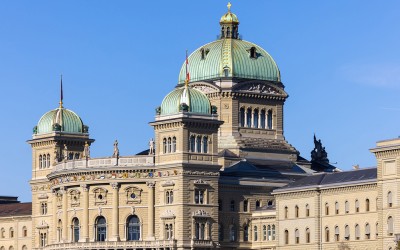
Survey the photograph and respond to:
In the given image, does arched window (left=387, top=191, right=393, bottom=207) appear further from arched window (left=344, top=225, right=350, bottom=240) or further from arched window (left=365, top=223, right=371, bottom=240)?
arched window (left=344, top=225, right=350, bottom=240)

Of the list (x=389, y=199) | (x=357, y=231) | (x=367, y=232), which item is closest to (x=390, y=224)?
(x=389, y=199)

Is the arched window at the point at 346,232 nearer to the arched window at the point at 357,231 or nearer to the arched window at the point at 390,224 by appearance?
the arched window at the point at 357,231

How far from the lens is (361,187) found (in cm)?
19612

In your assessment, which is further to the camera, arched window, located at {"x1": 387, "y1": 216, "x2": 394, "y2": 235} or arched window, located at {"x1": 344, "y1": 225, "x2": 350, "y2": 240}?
arched window, located at {"x1": 344, "y1": 225, "x2": 350, "y2": 240}

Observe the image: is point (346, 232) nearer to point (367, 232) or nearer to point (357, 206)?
point (357, 206)

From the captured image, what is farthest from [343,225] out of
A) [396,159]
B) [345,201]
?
[396,159]

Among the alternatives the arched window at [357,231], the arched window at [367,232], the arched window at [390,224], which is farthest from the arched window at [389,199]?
the arched window at [357,231]

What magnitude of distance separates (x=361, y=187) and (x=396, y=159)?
1102 cm

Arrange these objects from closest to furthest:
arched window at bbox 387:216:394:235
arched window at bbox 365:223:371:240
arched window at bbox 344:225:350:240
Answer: arched window at bbox 387:216:394:235 < arched window at bbox 365:223:371:240 < arched window at bbox 344:225:350:240

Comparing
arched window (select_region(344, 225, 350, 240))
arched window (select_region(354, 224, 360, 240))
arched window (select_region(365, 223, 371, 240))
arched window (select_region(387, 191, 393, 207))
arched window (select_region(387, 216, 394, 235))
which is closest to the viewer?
arched window (select_region(387, 216, 394, 235))

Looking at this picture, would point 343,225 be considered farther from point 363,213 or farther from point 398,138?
point 398,138

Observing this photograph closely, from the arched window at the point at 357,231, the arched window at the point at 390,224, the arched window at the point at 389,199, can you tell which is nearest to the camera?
the arched window at the point at 390,224

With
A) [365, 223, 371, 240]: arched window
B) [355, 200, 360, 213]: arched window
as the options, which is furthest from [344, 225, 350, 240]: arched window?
[365, 223, 371, 240]: arched window

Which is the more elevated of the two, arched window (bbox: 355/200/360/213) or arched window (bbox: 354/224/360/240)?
arched window (bbox: 355/200/360/213)
